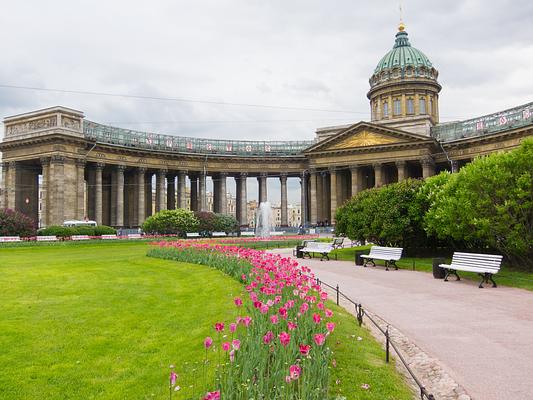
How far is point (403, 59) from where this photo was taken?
81938mm

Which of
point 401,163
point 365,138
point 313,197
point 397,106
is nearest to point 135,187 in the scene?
point 313,197

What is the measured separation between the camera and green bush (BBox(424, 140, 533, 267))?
19.7m

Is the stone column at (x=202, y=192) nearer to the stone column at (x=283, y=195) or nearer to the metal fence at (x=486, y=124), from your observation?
the stone column at (x=283, y=195)

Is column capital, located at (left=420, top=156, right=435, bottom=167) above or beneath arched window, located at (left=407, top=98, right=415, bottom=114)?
beneath

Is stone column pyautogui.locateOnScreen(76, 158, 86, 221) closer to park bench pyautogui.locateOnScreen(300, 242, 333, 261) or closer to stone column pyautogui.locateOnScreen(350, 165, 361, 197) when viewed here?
stone column pyautogui.locateOnScreen(350, 165, 361, 197)

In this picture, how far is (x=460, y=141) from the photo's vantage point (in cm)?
6262

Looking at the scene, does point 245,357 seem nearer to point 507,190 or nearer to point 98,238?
point 507,190

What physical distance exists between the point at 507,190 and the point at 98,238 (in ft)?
123

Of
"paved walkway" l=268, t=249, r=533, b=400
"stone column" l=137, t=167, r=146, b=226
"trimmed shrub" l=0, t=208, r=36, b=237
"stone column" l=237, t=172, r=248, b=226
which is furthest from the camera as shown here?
"stone column" l=237, t=172, r=248, b=226

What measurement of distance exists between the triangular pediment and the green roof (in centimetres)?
2012

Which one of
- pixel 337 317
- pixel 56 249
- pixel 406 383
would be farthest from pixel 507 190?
pixel 56 249

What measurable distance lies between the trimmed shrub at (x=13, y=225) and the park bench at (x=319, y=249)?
83.9 feet

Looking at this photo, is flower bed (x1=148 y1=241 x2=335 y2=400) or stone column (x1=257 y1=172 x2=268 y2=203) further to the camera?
stone column (x1=257 y1=172 x2=268 y2=203)

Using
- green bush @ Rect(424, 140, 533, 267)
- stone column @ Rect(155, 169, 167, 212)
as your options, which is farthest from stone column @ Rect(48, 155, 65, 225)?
green bush @ Rect(424, 140, 533, 267)
